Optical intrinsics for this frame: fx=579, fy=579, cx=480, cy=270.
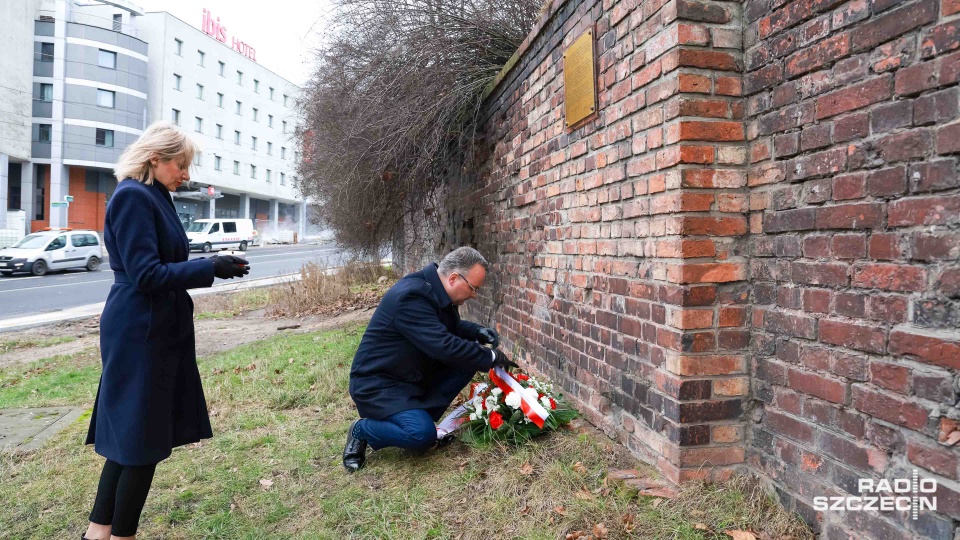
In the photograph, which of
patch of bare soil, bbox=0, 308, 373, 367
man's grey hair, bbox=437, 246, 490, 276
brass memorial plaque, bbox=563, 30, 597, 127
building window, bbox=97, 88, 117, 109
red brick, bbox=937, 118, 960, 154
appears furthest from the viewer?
building window, bbox=97, 88, 117, 109

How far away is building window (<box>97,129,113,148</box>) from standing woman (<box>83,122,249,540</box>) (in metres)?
40.1

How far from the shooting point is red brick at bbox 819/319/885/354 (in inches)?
70.3

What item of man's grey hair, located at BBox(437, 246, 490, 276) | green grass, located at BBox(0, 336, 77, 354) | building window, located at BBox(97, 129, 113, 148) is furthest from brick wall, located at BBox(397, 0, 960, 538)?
building window, located at BBox(97, 129, 113, 148)

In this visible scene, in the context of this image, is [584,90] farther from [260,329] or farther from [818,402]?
[260,329]

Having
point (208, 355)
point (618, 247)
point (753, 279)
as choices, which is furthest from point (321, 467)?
point (208, 355)

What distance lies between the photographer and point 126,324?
238 cm

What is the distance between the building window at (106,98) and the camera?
35406 mm

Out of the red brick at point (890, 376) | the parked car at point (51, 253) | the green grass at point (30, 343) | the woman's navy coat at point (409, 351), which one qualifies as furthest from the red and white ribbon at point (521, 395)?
the parked car at point (51, 253)

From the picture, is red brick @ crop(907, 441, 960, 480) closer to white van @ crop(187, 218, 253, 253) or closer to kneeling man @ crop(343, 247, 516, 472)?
kneeling man @ crop(343, 247, 516, 472)

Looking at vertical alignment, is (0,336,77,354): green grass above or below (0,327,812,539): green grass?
below

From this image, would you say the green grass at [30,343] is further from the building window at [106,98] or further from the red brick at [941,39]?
the building window at [106,98]

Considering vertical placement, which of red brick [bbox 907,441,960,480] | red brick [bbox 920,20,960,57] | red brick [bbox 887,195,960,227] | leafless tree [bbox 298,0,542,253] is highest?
leafless tree [bbox 298,0,542,253]

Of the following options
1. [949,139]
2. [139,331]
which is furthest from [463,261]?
[949,139]

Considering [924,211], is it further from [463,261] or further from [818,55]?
[463,261]
